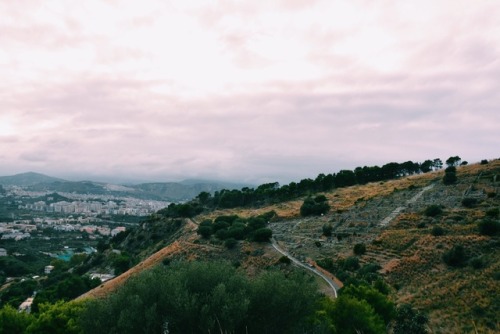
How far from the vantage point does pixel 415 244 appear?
156ft

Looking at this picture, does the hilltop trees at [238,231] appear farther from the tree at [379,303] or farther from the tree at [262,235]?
the tree at [379,303]

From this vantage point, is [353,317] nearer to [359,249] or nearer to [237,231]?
[359,249]

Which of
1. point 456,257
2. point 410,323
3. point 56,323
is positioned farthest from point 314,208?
point 56,323

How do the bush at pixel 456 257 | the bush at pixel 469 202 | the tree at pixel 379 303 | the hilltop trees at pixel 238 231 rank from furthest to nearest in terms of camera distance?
1. the hilltop trees at pixel 238 231
2. the bush at pixel 469 202
3. the bush at pixel 456 257
4. the tree at pixel 379 303

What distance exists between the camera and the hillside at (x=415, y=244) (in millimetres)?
32175

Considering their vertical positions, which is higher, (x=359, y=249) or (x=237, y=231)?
(x=237, y=231)

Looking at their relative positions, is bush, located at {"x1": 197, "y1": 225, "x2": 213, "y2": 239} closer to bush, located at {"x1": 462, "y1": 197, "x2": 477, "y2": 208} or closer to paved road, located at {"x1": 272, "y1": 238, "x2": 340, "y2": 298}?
paved road, located at {"x1": 272, "y1": 238, "x2": 340, "y2": 298}

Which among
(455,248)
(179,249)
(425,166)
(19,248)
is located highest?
(425,166)

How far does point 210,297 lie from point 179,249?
1782 inches

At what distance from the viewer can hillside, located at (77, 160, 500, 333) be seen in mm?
32175

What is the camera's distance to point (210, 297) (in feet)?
67.6

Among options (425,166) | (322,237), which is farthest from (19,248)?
(425,166)

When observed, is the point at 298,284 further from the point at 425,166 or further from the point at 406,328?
the point at 425,166

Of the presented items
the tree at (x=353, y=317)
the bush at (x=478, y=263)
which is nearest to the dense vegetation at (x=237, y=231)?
the bush at (x=478, y=263)
